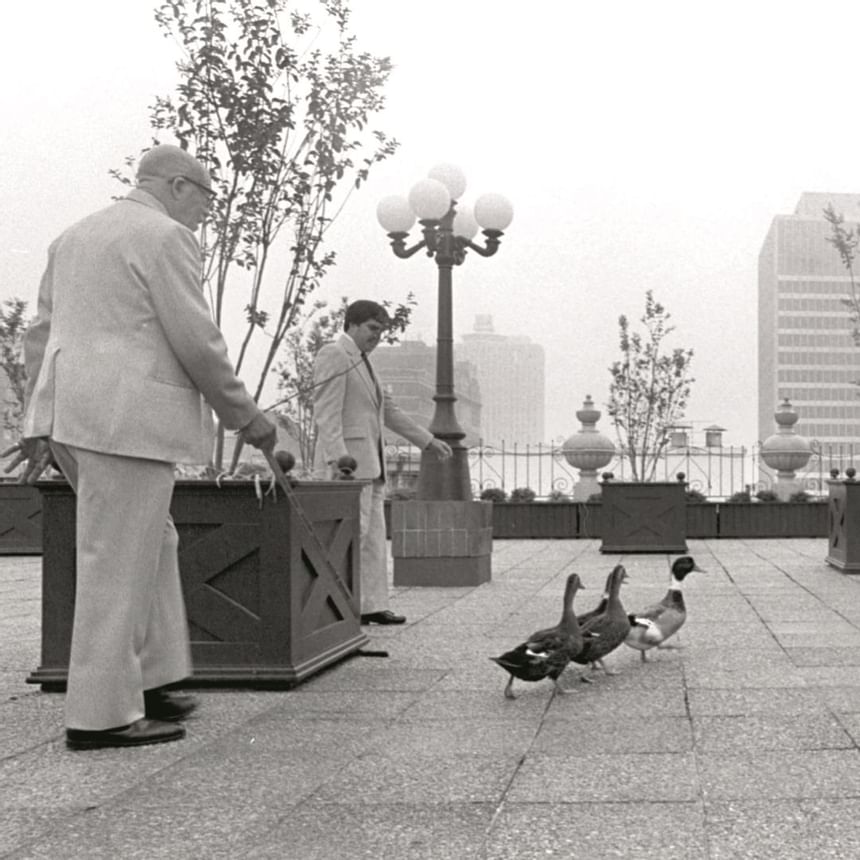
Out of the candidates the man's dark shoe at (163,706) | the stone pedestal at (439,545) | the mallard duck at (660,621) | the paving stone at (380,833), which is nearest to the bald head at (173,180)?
the man's dark shoe at (163,706)

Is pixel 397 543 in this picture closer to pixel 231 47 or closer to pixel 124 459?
pixel 231 47

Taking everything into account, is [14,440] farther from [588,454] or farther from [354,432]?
[354,432]

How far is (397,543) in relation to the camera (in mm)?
10398

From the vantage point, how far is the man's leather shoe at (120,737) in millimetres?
3941

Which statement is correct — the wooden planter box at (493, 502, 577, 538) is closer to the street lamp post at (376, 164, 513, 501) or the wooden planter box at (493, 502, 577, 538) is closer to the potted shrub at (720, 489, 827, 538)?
the potted shrub at (720, 489, 827, 538)

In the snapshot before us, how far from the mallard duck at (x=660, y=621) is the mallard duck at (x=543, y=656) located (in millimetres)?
712

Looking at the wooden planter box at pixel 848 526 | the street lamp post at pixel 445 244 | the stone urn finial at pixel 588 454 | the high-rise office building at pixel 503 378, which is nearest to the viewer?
the wooden planter box at pixel 848 526

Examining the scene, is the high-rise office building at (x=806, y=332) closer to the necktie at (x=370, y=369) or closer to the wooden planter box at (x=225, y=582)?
the necktie at (x=370, y=369)

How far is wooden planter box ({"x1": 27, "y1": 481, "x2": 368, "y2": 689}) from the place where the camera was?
4.99 meters

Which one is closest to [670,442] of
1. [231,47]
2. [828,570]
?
A: [828,570]

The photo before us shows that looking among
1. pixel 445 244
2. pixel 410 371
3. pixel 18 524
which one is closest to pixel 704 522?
pixel 410 371

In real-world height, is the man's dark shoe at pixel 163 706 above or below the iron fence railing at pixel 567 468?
below

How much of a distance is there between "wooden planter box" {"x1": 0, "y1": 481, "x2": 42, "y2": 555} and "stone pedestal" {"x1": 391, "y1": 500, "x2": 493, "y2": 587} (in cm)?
726

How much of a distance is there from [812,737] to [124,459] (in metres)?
2.36
